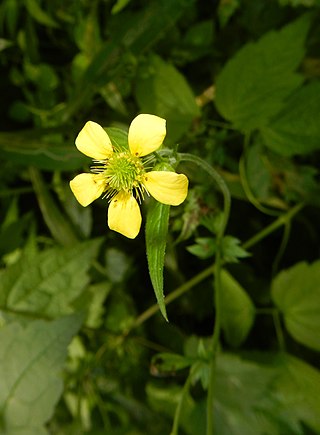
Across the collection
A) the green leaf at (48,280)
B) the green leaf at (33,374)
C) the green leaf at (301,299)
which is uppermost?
the green leaf at (48,280)

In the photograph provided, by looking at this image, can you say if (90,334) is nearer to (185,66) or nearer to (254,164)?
(254,164)

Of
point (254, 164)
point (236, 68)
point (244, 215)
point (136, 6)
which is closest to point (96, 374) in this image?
point (244, 215)

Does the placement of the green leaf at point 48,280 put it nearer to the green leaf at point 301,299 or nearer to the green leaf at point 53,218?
the green leaf at point 53,218

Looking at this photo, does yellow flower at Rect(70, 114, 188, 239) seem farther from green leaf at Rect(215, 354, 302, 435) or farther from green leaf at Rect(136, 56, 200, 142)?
green leaf at Rect(215, 354, 302, 435)

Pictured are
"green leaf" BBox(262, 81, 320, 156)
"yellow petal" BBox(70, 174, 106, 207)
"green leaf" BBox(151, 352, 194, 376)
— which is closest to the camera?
"yellow petal" BBox(70, 174, 106, 207)

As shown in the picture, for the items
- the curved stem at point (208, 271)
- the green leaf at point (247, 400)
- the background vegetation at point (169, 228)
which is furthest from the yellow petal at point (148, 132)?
the green leaf at point (247, 400)

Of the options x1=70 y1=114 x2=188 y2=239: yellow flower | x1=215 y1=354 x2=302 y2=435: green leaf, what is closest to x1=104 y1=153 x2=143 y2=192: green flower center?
x1=70 y1=114 x2=188 y2=239: yellow flower
